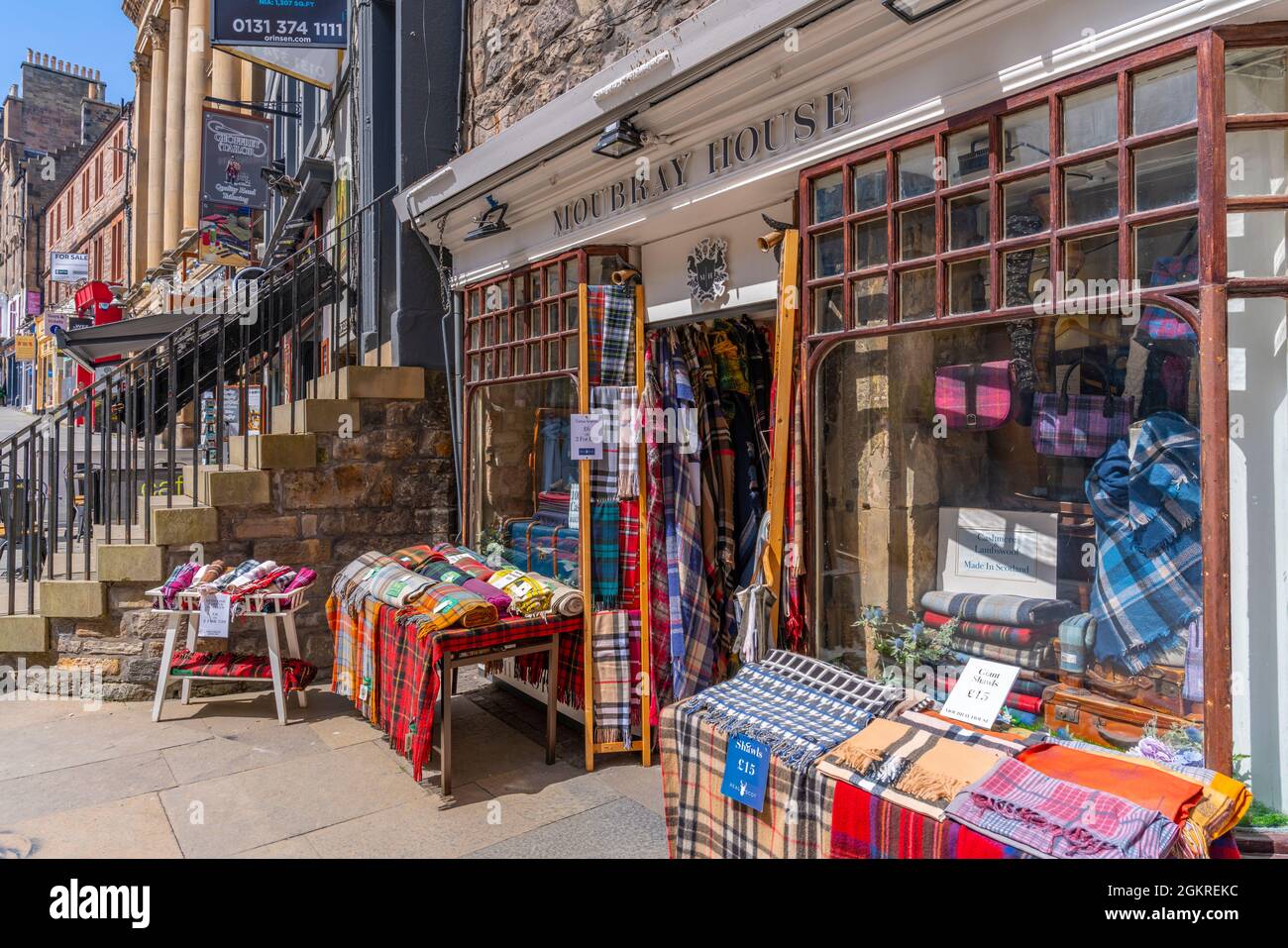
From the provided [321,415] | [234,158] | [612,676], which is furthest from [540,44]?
[234,158]

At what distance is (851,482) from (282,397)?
257 inches

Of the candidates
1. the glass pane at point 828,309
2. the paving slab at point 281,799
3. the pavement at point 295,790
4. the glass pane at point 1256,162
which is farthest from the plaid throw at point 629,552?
the glass pane at point 1256,162

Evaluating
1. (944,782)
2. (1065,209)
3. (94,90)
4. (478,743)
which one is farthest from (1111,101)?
(94,90)

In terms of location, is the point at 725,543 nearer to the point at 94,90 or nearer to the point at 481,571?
the point at 481,571

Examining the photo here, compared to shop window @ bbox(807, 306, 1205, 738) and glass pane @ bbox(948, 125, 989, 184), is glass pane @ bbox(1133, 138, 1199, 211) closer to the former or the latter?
shop window @ bbox(807, 306, 1205, 738)

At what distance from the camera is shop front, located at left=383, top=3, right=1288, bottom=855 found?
86.3 inches

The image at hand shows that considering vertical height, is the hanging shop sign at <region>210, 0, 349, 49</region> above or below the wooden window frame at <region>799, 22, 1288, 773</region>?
above

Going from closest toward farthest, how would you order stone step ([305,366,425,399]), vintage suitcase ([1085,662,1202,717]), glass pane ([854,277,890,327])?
vintage suitcase ([1085,662,1202,717])
glass pane ([854,277,890,327])
stone step ([305,366,425,399])

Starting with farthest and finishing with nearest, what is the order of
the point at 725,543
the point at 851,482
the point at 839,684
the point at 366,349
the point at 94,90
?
the point at 94,90 → the point at 366,349 → the point at 725,543 → the point at 851,482 → the point at 839,684

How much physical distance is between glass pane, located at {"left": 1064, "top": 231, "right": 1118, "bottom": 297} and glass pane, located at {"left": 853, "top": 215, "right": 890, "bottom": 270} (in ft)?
2.23

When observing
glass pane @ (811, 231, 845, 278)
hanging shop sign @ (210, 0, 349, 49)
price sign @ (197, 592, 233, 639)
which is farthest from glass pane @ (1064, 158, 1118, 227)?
hanging shop sign @ (210, 0, 349, 49)

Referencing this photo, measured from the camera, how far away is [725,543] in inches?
179

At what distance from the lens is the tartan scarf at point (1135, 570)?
2.36 meters

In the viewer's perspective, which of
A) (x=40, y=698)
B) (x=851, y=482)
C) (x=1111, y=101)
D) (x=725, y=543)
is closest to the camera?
(x=1111, y=101)
